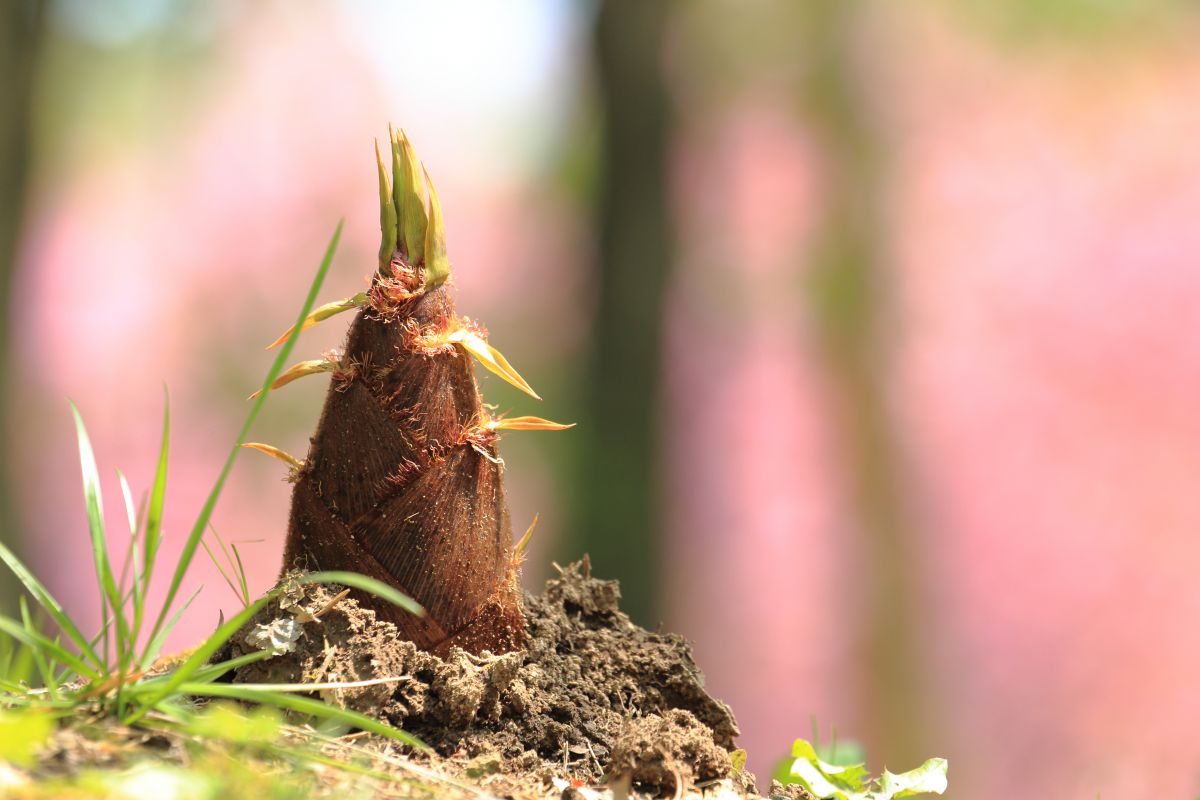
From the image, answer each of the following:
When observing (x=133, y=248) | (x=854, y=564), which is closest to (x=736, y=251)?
(x=854, y=564)

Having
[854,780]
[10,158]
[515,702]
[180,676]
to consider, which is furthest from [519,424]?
[10,158]

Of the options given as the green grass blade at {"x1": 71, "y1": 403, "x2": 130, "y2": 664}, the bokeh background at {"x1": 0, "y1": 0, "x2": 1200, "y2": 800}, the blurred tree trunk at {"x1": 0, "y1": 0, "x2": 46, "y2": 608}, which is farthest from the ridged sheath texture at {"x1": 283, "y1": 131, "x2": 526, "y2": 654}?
the bokeh background at {"x1": 0, "y1": 0, "x2": 1200, "y2": 800}

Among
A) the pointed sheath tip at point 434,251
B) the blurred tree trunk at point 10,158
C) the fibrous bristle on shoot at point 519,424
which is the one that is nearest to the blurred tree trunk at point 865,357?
the blurred tree trunk at point 10,158

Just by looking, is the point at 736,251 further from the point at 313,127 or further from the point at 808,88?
the point at 313,127

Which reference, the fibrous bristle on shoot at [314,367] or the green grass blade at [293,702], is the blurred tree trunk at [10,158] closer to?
the fibrous bristle on shoot at [314,367]

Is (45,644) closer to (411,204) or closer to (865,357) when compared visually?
(411,204)

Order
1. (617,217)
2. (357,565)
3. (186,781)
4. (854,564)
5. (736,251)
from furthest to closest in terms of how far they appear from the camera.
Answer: (736,251), (854,564), (617,217), (357,565), (186,781)
